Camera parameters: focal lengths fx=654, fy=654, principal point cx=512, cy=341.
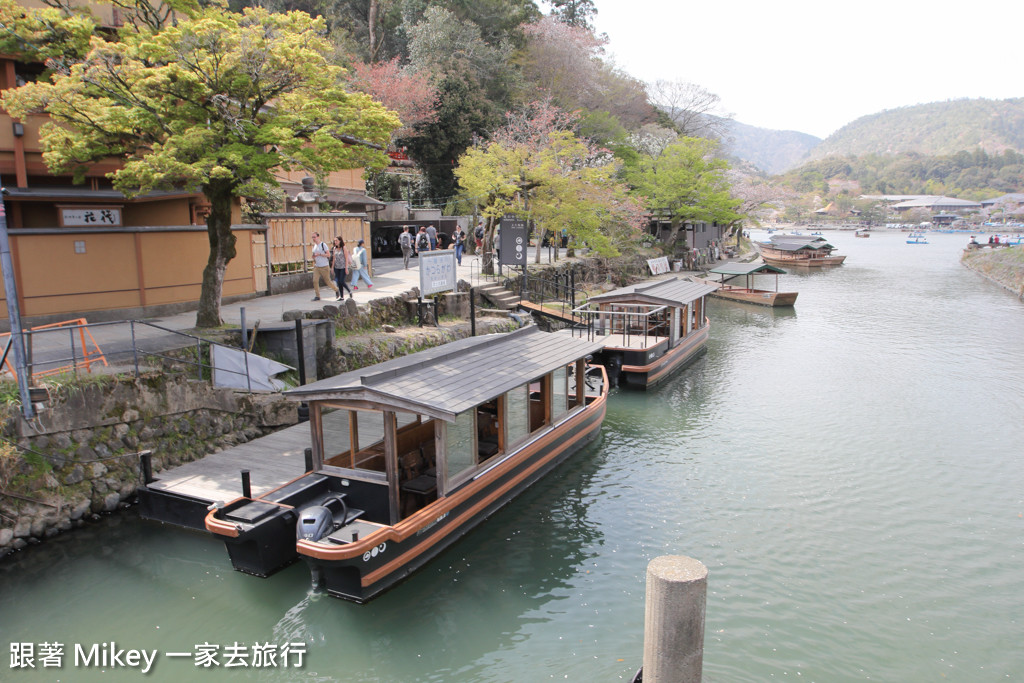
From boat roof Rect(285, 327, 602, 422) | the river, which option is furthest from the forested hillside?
boat roof Rect(285, 327, 602, 422)

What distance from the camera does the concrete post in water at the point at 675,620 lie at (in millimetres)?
5500

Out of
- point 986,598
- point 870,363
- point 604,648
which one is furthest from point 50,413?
point 870,363

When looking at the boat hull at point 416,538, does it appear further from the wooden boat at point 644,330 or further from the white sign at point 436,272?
the wooden boat at point 644,330

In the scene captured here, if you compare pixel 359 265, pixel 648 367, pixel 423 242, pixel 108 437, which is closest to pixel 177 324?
pixel 108 437

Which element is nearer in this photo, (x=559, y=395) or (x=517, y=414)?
(x=517, y=414)

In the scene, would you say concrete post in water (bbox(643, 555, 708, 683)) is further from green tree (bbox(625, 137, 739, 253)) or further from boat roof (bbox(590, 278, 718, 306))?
green tree (bbox(625, 137, 739, 253))

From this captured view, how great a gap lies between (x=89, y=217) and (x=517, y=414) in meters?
12.2

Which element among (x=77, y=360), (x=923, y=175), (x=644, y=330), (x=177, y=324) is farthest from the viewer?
(x=923, y=175)

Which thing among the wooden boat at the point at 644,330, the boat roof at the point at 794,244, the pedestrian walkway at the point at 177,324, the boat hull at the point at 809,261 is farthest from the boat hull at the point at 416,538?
the boat roof at the point at 794,244

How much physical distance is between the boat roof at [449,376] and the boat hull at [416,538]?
1504 mm

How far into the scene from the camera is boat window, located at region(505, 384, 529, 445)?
1220cm

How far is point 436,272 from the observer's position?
64.2ft

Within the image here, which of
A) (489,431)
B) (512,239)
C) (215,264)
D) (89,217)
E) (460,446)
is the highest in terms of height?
(89,217)

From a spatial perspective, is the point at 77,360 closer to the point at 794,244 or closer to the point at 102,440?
the point at 102,440
